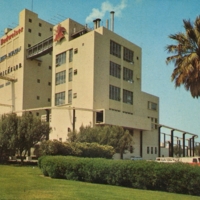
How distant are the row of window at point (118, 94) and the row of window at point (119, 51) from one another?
641cm

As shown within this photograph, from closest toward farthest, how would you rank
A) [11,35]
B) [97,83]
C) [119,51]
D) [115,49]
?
[97,83], [115,49], [119,51], [11,35]

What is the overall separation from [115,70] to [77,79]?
7566 millimetres

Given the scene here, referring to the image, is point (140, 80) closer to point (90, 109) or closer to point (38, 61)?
point (90, 109)

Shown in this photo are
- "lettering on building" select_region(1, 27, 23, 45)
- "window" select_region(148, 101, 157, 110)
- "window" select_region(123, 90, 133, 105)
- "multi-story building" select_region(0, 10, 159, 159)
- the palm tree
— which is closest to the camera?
the palm tree

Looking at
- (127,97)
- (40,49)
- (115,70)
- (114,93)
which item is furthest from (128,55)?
(40,49)

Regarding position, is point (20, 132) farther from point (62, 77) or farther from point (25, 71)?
point (25, 71)

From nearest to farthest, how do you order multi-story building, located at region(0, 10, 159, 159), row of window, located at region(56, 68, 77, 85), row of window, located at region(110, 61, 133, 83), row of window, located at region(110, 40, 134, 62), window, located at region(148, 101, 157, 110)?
multi-story building, located at region(0, 10, 159, 159)
row of window, located at region(56, 68, 77, 85)
row of window, located at region(110, 61, 133, 83)
row of window, located at region(110, 40, 134, 62)
window, located at region(148, 101, 157, 110)

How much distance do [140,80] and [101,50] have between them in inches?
539

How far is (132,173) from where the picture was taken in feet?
55.3

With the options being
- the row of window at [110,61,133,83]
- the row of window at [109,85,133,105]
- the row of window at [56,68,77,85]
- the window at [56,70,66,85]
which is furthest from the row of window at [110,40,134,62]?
the window at [56,70,66,85]

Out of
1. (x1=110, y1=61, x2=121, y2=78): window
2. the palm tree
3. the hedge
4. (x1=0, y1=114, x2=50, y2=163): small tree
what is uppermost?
(x1=110, y1=61, x2=121, y2=78): window

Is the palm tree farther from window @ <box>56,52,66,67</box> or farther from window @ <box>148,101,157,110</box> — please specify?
window @ <box>148,101,157,110</box>

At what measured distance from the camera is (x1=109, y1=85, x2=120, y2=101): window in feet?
186

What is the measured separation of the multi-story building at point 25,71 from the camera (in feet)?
224
